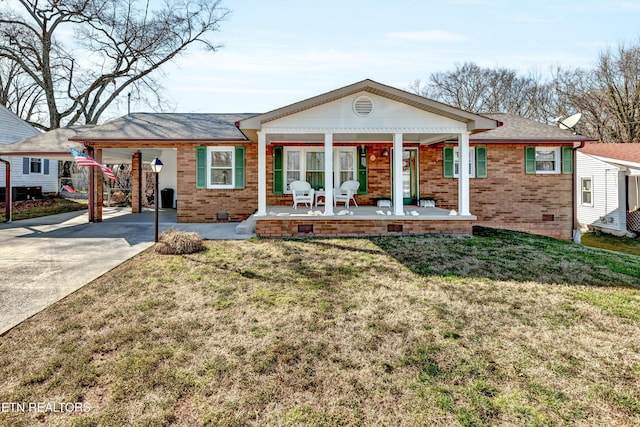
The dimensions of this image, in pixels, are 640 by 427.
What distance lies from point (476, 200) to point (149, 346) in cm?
1067

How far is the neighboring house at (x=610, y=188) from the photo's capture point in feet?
47.3

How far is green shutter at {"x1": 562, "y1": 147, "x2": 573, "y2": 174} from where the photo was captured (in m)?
11.5

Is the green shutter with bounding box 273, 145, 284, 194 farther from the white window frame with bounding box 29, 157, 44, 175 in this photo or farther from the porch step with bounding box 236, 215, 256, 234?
the white window frame with bounding box 29, 157, 44, 175

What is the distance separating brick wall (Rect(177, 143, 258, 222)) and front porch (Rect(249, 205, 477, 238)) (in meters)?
2.95

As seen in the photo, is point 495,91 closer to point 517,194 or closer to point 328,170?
point 517,194

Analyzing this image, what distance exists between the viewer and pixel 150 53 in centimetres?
2445

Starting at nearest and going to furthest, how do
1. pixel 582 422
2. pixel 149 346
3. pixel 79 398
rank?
1. pixel 582 422
2. pixel 79 398
3. pixel 149 346

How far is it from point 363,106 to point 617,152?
14.2 m

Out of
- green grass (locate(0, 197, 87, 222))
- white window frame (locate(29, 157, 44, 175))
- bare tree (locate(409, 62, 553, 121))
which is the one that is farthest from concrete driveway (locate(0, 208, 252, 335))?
bare tree (locate(409, 62, 553, 121))

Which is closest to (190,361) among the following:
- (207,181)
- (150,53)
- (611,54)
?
(207,181)

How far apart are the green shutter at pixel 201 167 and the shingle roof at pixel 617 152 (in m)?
16.1

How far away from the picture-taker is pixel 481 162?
1150cm

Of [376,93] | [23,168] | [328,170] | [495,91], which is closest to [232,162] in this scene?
[328,170]

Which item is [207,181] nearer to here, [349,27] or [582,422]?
[349,27]
